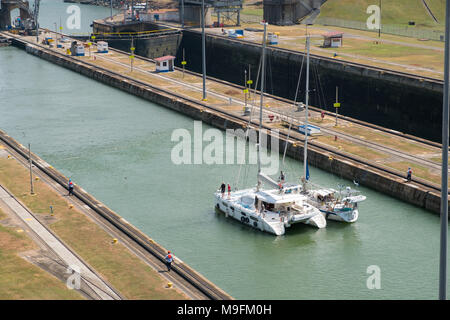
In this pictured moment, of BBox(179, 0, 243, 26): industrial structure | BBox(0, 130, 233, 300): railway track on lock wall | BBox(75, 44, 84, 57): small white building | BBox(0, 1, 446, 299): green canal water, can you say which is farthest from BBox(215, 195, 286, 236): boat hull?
BBox(179, 0, 243, 26): industrial structure

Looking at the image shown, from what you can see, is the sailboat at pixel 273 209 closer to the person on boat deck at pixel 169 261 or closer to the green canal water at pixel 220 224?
the green canal water at pixel 220 224

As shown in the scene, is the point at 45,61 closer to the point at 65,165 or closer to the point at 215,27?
the point at 215,27

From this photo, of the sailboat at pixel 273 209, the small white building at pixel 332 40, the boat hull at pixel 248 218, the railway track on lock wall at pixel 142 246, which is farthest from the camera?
the small white building at pixel 332 40

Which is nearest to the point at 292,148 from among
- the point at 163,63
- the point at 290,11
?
the point at 163,63

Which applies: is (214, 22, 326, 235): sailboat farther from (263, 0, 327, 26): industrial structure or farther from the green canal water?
(263, 0, 327, 26): industrial structure

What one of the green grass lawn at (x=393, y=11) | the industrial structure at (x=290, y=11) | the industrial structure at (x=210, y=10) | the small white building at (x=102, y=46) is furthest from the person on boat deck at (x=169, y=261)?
the industrial structure at (x=210, y=10)
